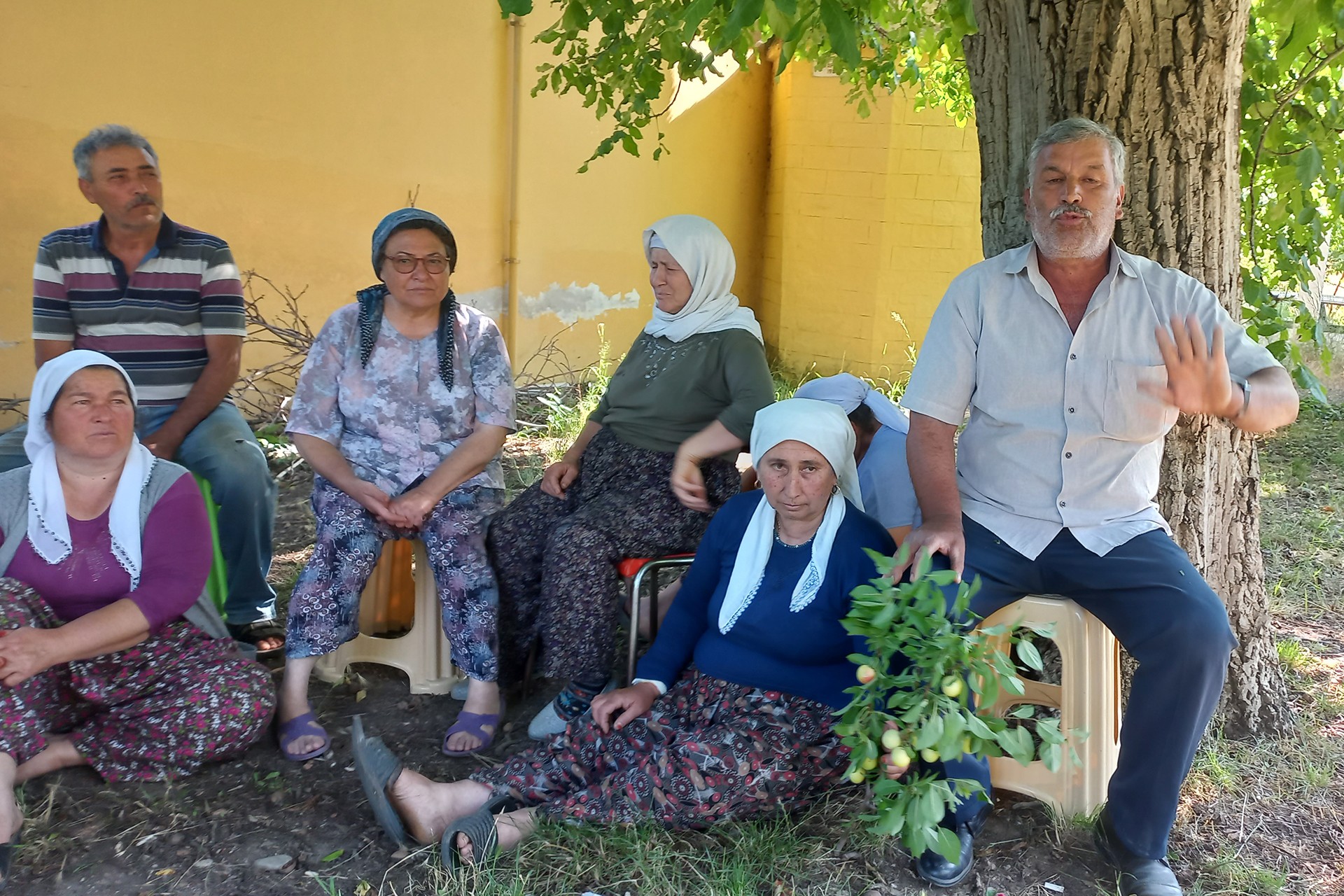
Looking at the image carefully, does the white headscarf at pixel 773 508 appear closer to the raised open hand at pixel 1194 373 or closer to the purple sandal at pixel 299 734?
the raised open hand at pixel 1194 373

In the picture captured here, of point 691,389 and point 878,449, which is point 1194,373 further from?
point 691,389

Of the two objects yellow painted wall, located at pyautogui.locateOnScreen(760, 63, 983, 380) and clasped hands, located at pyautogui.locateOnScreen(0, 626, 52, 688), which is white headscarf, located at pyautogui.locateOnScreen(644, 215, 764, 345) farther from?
yellow painted wall, located at pyautogui.locateOnScreen(760, 63, 983, 380)

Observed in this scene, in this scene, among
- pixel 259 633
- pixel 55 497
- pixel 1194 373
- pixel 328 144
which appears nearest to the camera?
pixel 1194 373

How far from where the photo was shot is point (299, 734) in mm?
3119

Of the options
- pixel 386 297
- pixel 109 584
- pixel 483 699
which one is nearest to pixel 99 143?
pixel 386 297

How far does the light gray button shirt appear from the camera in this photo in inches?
104

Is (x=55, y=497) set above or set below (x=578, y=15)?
below

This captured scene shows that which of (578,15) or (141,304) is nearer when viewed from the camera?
(578,15)

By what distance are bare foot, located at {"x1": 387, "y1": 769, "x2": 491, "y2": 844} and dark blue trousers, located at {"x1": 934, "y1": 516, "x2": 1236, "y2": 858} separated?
3.94 ft

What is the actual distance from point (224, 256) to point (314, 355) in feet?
2.21

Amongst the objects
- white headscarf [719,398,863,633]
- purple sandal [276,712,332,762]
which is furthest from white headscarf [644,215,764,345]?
purple sandal [276,712,332,762]

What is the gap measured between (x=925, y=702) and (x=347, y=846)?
4.92 ft

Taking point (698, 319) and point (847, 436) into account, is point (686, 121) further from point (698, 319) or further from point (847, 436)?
point (847, 436)

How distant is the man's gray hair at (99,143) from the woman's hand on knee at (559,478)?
5.64ft
